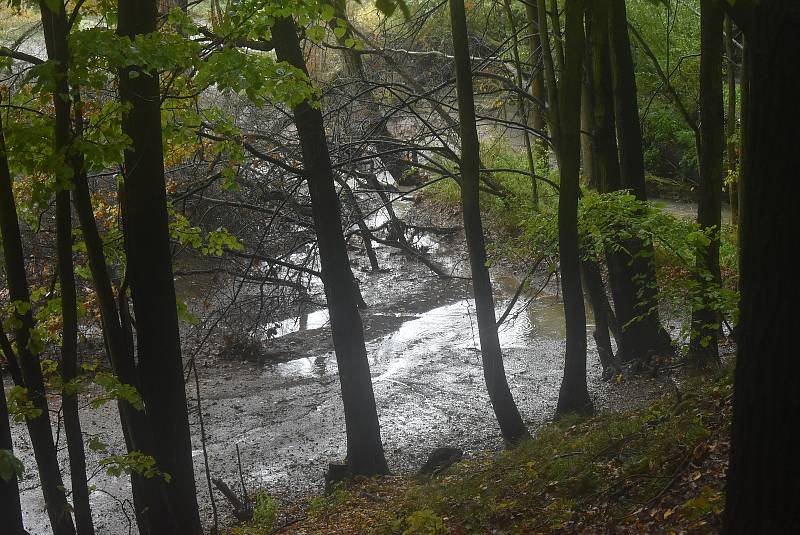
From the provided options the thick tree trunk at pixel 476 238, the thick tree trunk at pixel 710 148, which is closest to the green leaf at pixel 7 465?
the thick tree trunk at pixel 476 238

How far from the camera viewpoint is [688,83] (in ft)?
73.2

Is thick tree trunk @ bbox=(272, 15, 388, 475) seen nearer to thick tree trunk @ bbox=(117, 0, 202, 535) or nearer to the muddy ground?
the muddy ground

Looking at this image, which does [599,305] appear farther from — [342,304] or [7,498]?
[7,498]

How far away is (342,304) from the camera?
34.4ft

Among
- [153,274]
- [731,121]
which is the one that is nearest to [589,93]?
[731,121]

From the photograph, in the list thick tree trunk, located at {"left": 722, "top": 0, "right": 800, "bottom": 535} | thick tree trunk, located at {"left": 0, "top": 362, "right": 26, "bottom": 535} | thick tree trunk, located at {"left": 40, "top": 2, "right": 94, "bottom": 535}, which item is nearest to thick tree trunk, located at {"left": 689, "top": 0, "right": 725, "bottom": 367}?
thick tree trunk, located at {"left": 722, "top": 0, "right": 800, "bottom": 535}

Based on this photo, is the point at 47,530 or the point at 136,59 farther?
the point at 47,530

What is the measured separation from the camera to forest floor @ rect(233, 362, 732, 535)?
536 cm

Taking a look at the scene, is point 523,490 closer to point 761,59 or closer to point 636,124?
point 761,59

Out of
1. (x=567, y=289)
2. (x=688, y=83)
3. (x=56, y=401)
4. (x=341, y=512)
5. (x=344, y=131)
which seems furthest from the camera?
(x=688, y=83)

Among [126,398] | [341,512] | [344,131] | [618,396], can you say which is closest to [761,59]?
[126,398]

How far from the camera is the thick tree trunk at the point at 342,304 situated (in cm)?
1002

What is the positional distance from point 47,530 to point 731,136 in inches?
547

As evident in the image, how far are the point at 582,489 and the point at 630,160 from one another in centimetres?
743
